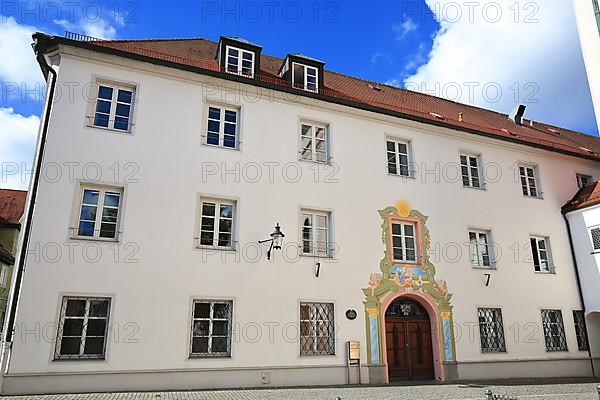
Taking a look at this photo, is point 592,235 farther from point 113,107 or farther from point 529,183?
point 113,107

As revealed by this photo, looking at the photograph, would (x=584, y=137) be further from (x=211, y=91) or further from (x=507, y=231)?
(x=211, y=91)

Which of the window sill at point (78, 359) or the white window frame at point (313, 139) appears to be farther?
the white window frame at point (313, 139)

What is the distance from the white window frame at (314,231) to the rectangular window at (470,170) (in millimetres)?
5949

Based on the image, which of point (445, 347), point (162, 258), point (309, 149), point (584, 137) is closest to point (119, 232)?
point (162, 258)

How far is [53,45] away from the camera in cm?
1242

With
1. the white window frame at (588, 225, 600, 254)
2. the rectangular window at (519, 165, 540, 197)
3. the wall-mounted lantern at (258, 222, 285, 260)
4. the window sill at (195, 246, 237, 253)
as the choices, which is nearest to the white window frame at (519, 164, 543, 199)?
the rectangular window at (519, 165, 540, 197)

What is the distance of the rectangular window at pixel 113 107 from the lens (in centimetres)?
1266

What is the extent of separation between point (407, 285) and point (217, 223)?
20.3 ft

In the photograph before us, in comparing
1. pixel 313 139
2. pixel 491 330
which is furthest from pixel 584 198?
pixel 313 139

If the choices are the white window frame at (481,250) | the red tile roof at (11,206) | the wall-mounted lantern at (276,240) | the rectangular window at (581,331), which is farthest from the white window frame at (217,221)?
the red tile roof at (11,206)

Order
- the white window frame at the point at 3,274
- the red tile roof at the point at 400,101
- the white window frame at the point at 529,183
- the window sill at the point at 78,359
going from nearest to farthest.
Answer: the window sill at the point at 78,359 → the red tile roof at the point at 400,101 → the white window frame at the point at 529,183 → the white window frame at the point at 3,274

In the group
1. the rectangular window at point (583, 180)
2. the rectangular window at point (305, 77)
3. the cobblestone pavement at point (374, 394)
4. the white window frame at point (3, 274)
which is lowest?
the cobblestone pavement at point (374, 394)

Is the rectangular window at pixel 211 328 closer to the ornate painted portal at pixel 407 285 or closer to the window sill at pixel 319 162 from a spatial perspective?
the ornate painted portal at pixel 407 285

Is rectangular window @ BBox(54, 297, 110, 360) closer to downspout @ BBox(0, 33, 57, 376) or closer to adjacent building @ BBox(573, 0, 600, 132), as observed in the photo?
downspout @ BBox(0, 33, 57, 376)
